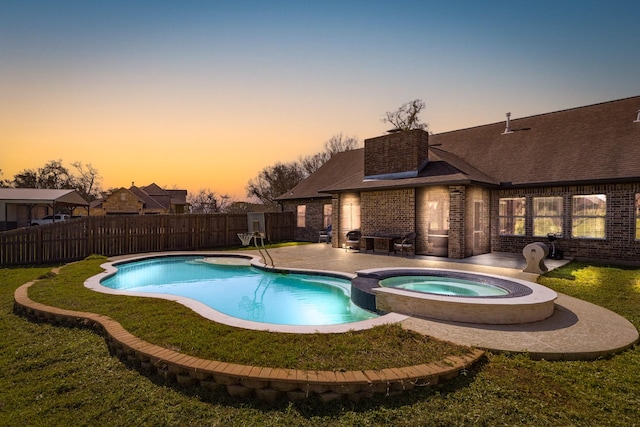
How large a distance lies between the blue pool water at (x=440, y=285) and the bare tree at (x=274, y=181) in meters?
35.1

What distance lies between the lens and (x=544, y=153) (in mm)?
13320

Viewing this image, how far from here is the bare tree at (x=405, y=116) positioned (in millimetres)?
30312

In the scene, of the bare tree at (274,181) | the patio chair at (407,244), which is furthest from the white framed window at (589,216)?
the bare tree at (274,181)

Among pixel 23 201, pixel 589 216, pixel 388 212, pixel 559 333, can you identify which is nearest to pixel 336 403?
pixel 559 333

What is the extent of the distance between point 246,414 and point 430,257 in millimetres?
10584

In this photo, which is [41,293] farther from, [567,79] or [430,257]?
[567,79]

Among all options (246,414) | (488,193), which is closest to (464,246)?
(488,193)

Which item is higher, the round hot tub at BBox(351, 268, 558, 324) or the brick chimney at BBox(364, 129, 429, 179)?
the brick chimney at BBox(364, 129, 429, 179)

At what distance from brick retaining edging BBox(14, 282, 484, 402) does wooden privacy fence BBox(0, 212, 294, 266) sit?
11184 millimetres

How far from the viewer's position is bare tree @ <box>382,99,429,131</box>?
30312mm

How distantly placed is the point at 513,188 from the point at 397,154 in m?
4.77

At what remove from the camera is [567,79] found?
50.6ft

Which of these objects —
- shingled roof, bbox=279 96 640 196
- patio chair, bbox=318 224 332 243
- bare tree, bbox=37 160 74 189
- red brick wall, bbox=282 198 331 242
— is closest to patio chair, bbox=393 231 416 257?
shingled roof, bbox=279 96 640 196

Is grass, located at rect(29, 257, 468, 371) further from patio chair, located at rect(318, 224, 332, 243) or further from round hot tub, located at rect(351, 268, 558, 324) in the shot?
patio chair, located at rect(318, 224, 332, 243)
